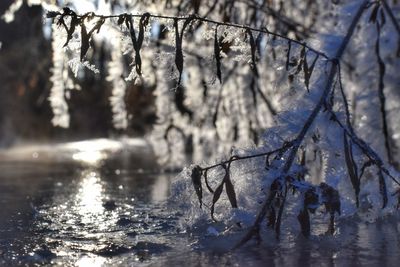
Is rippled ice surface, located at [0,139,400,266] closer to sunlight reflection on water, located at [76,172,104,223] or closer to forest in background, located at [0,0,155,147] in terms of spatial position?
sunlight reflection on water, located at [76,172,104,223]

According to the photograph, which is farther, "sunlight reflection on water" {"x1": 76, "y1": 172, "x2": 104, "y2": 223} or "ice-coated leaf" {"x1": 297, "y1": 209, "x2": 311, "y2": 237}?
"sunlight reflection on water" {"x1": 76, "y1": 172, "x2": 104, "y2": 223}

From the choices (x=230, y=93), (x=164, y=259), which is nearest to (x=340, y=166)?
(x=164, y=259)

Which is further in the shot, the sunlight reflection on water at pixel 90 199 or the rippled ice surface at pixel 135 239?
the sunlight reflection on water at pixel 90 199

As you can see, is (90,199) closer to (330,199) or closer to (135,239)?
(135,239)

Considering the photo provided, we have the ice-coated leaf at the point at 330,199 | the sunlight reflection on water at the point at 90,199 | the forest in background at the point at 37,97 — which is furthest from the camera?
the forest in background at the point at 37,97

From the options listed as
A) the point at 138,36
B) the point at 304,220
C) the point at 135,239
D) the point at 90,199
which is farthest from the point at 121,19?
the point at 90,199

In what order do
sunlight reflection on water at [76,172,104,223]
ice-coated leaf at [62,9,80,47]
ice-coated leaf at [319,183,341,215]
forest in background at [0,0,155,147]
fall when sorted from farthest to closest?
forest in background at [0,0,155,147]
sunlight reflection on water at [76,172,104,223]
ice-coated leaf at [319,183,341,215]
ice-coated leaf at [62,9,80,47]

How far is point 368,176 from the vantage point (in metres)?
4.32

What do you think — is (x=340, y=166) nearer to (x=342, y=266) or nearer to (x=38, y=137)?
(x=342, y=266)

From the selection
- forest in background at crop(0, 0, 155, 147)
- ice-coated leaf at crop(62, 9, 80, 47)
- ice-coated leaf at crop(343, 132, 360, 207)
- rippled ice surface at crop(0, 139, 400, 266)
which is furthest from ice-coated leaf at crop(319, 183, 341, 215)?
forest in background at crop(0, 0, 155, 147)

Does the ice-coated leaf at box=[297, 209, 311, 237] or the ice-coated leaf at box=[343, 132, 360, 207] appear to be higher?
the ice-coated leaf at box=[343, 132, 360, 207]

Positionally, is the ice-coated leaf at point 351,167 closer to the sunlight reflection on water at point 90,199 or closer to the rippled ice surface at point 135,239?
the rippled ice surface at point 135,239

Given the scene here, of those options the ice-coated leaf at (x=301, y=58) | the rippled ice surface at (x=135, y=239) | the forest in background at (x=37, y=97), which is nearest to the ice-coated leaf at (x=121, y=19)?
the ice-coated leaf at (x=301, y=58)

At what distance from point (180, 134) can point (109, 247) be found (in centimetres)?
290
